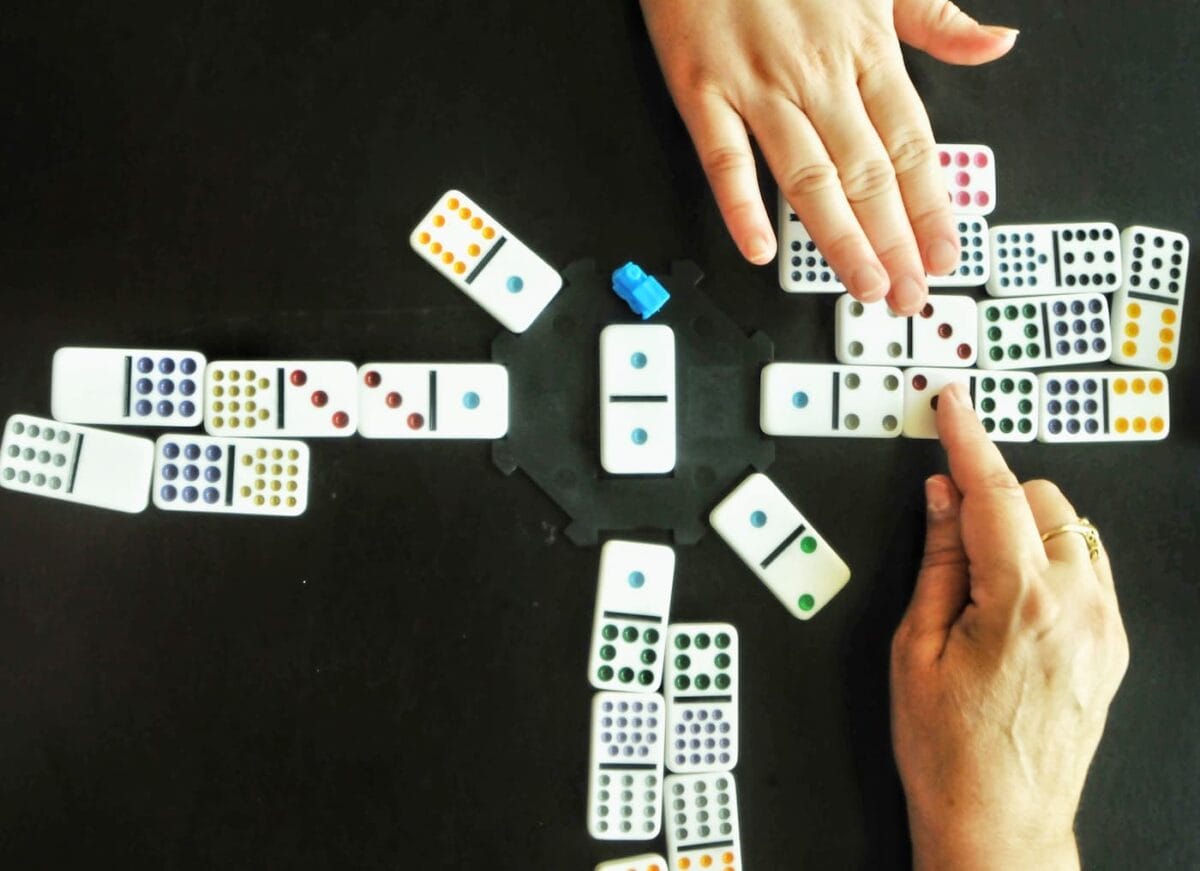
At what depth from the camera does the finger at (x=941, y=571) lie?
2.50 feet

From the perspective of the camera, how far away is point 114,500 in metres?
0.78

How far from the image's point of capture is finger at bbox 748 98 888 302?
0.72m

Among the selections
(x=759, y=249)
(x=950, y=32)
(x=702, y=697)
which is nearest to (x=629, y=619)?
(x=702, y=697)

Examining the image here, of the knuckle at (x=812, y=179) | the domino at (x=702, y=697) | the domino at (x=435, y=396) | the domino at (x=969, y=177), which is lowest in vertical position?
the domino at (x=702, y=697)

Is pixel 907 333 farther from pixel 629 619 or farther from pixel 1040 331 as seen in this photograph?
pixel 629 619

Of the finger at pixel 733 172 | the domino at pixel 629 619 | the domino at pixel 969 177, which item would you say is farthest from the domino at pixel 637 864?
the domino at pixel 969 177

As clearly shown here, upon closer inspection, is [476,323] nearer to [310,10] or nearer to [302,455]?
[302,455]

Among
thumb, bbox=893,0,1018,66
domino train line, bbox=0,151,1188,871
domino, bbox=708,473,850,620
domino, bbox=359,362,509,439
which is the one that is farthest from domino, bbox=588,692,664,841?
thumb, bbox=893,0,1018,66

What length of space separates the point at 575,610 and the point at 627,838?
185 millimetres

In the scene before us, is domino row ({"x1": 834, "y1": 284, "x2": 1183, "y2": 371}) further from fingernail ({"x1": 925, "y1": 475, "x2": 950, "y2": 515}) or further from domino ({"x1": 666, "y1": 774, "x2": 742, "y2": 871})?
domino ({"x1": 666, "y1": 774, "x2": 742, "y2": 871})

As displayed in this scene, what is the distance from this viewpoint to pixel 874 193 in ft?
2.40

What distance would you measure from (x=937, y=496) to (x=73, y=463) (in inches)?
27.1

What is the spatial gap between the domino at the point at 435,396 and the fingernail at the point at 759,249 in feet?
0.72

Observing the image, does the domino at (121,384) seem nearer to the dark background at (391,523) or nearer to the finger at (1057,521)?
the dark background at (391,523)
